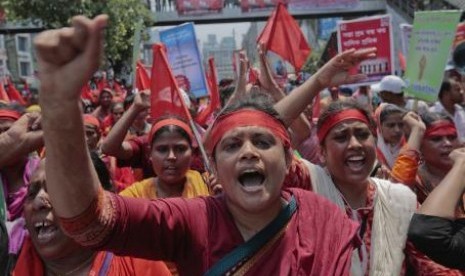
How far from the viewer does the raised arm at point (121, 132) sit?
376cm

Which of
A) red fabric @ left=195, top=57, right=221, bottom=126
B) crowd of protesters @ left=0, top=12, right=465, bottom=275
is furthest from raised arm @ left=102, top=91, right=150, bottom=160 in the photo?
red fabric @ left=195, top=57, right=221, bottom=126

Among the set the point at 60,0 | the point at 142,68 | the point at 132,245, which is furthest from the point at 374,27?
the point at 60,0

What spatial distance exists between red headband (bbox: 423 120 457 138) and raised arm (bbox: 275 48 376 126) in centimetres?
84

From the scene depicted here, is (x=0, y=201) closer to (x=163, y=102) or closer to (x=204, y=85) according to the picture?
(x=163, y=102)

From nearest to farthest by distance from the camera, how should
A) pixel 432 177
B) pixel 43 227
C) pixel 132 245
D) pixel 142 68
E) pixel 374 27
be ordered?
pixel 132 245 → pixel 43 227 → pixel 432 177 → pixel 142 68 → pixel 374 27

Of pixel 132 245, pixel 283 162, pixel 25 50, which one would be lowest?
pixel 25 50

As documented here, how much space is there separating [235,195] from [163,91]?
5.66 feet

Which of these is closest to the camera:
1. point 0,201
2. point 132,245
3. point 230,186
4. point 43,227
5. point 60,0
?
point 132,245

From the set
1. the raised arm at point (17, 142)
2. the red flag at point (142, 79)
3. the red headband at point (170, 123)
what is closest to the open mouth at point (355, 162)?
the red headband at point (170, 123)

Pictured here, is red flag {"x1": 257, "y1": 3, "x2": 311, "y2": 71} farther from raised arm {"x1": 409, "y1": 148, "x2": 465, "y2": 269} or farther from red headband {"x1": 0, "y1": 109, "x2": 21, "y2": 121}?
raised arm {"x1": 409, "y1": 148, "x2": 465, "y2": 269}

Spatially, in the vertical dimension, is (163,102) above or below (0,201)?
above

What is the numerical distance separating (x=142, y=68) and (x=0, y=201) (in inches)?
84.6

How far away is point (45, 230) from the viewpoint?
2.20 m

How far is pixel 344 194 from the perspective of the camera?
2689 millimetres
